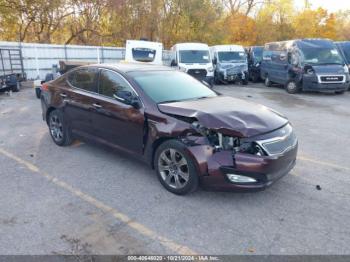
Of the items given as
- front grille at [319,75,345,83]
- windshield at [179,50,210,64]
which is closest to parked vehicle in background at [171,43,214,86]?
windshield at [179,50,210,64]

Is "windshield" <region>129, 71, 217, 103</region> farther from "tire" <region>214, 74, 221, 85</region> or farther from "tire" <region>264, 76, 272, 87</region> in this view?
"tire" <region>214, 74, 221, 85</region>

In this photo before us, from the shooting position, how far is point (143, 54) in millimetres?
15617

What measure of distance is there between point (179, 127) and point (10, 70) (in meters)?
12.1

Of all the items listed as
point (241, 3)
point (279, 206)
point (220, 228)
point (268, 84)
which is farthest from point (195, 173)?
point (241, 3)

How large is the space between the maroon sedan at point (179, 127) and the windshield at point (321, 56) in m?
9.60

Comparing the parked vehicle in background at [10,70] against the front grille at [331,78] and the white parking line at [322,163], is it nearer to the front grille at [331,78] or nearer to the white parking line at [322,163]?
the white parking line at [322,163]

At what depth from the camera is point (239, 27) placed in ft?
126

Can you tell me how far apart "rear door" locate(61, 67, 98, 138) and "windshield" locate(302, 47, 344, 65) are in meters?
10.5

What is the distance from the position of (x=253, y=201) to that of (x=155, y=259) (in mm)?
1533

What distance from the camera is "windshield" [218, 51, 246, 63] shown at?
1695 centimetres

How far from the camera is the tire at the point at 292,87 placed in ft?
43.7

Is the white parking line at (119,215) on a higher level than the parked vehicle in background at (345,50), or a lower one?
lower

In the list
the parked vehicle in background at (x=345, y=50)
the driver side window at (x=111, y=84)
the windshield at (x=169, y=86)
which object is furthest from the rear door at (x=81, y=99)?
the parked vehicle in background at (x=345, y=50)

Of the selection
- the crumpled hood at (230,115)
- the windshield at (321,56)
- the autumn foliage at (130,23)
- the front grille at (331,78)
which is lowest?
the front grille at (331,78)
